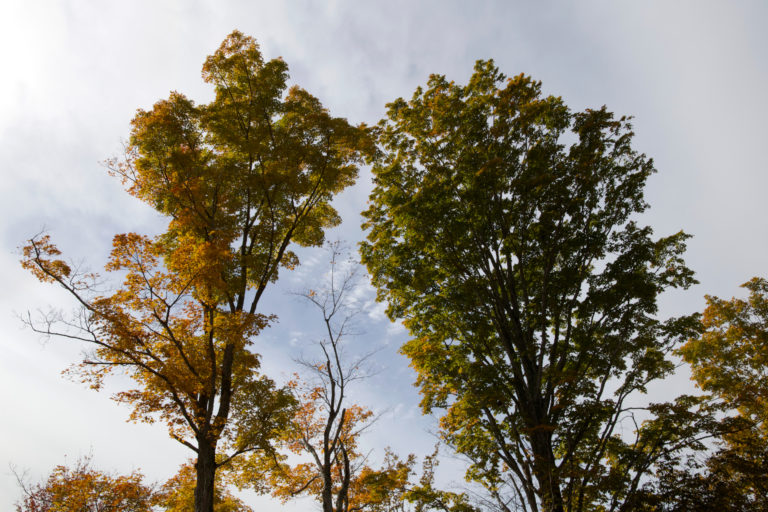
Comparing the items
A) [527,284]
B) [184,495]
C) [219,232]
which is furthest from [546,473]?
[184,495]

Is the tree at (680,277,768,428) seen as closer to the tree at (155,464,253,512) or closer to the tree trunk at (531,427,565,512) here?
the tree trunk at (531,427,565,512)

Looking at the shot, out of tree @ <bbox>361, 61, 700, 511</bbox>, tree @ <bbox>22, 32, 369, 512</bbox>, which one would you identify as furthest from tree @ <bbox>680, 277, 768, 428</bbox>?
tree @ <bbox>22, 32, 369, 512</bbox>

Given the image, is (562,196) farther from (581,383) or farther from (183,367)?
(183,367)

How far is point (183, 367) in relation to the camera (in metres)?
8.20

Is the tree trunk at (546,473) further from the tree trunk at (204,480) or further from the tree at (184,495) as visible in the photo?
the tree at (184,495)

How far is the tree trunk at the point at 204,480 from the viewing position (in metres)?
7.43

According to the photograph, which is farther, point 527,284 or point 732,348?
point 732,348

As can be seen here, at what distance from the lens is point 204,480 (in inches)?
299

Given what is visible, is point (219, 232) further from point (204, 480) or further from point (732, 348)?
point (732, 348)

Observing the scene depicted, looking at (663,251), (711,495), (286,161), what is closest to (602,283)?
(663,251)

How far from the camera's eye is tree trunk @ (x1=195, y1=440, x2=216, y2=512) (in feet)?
24.4

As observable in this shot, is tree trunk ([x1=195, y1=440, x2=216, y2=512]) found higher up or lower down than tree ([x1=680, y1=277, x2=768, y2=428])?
lower down

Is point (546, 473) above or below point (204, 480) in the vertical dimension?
below

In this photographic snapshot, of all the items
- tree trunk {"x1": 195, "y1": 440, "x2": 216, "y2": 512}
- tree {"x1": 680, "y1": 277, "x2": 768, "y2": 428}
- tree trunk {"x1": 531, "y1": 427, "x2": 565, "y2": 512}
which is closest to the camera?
tree trunk {"x1": 531, "y1": 427, "x2": 565, "y2": 512}
